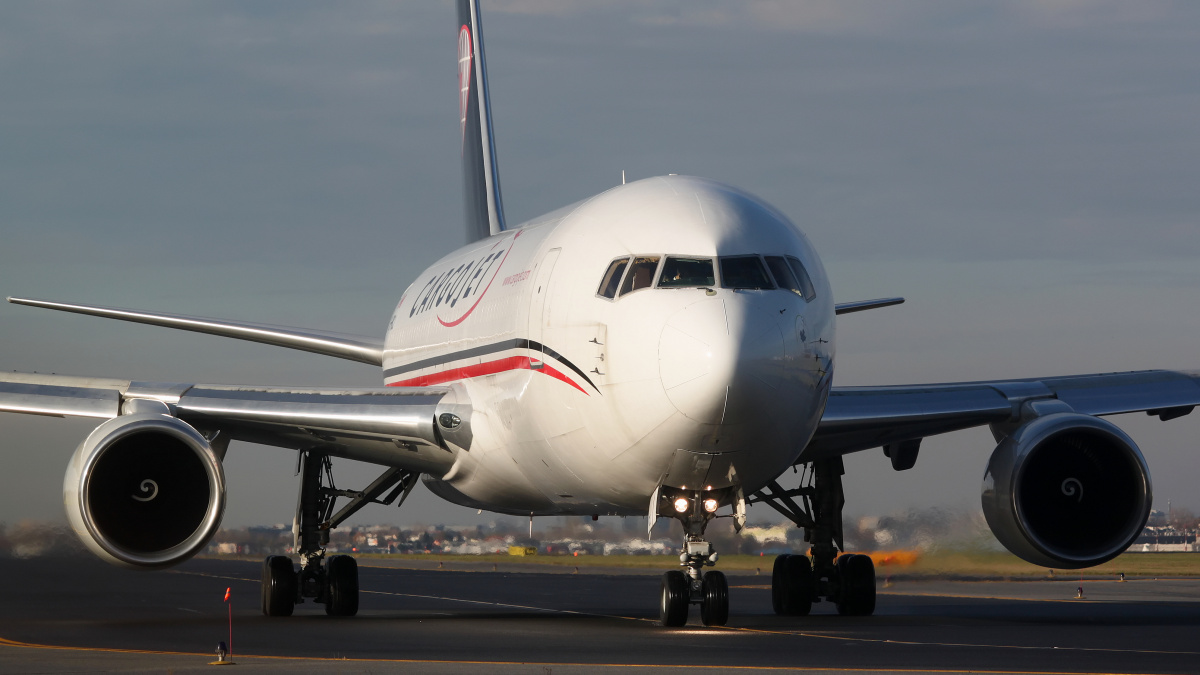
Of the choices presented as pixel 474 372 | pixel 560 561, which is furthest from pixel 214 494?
pixel 560 561

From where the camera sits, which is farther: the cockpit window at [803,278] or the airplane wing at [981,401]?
the airplane wing at [981,401]

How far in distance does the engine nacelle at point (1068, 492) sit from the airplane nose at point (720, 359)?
5.39m

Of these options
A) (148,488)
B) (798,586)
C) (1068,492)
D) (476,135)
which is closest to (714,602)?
(1068,492)

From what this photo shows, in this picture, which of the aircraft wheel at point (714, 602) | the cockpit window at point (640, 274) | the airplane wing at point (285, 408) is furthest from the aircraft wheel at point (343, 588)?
the cockpit window at point (640, 274)

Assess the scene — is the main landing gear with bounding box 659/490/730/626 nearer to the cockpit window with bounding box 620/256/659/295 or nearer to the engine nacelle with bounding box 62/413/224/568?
the cockpit window with bounding box 620/256/659/295

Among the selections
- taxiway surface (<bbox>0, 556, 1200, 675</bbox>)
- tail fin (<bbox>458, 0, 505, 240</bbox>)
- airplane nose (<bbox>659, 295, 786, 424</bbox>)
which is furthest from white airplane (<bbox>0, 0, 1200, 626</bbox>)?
tail fin (<bbox>458, 0, 505, 240</bbox>)

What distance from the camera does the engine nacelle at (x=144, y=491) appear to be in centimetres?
1616

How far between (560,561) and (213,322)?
29.0 metres

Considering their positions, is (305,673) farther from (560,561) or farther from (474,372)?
(560,561)

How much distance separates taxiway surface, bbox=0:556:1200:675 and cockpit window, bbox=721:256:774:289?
121 inches

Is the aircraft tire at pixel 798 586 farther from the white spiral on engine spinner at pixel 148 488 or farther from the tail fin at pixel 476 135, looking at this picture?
the tail fin at pixel 476 135

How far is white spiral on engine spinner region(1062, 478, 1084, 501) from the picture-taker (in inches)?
682

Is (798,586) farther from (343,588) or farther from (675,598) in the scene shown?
(343,588)

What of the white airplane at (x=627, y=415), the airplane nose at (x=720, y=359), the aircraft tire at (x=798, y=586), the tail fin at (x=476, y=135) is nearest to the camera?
the airplane nose at (x=720, y=359)
